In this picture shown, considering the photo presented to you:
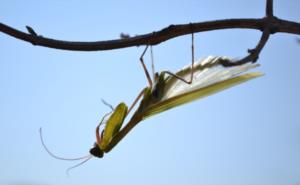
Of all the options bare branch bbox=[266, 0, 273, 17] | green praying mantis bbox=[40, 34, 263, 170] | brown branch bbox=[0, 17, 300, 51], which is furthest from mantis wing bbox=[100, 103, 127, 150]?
bare branch bbox=[266, 0, 273, 17]

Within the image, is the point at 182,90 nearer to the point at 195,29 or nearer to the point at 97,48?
the point at 195,29

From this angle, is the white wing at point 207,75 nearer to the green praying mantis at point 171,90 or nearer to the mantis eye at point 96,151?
the green praying mantis at point 171,90

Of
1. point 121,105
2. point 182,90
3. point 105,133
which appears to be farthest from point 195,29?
point 105,133

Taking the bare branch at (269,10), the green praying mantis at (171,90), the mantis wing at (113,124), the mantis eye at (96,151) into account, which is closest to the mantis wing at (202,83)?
the green praying mantis at (171,90)

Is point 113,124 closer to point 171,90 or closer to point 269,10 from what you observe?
point 171,90

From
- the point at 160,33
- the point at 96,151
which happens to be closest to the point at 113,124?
the point at 96,151

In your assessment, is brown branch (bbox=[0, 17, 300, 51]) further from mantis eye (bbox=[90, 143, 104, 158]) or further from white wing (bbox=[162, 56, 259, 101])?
mantis eye (bbox=[90, 143, 104, 158])
